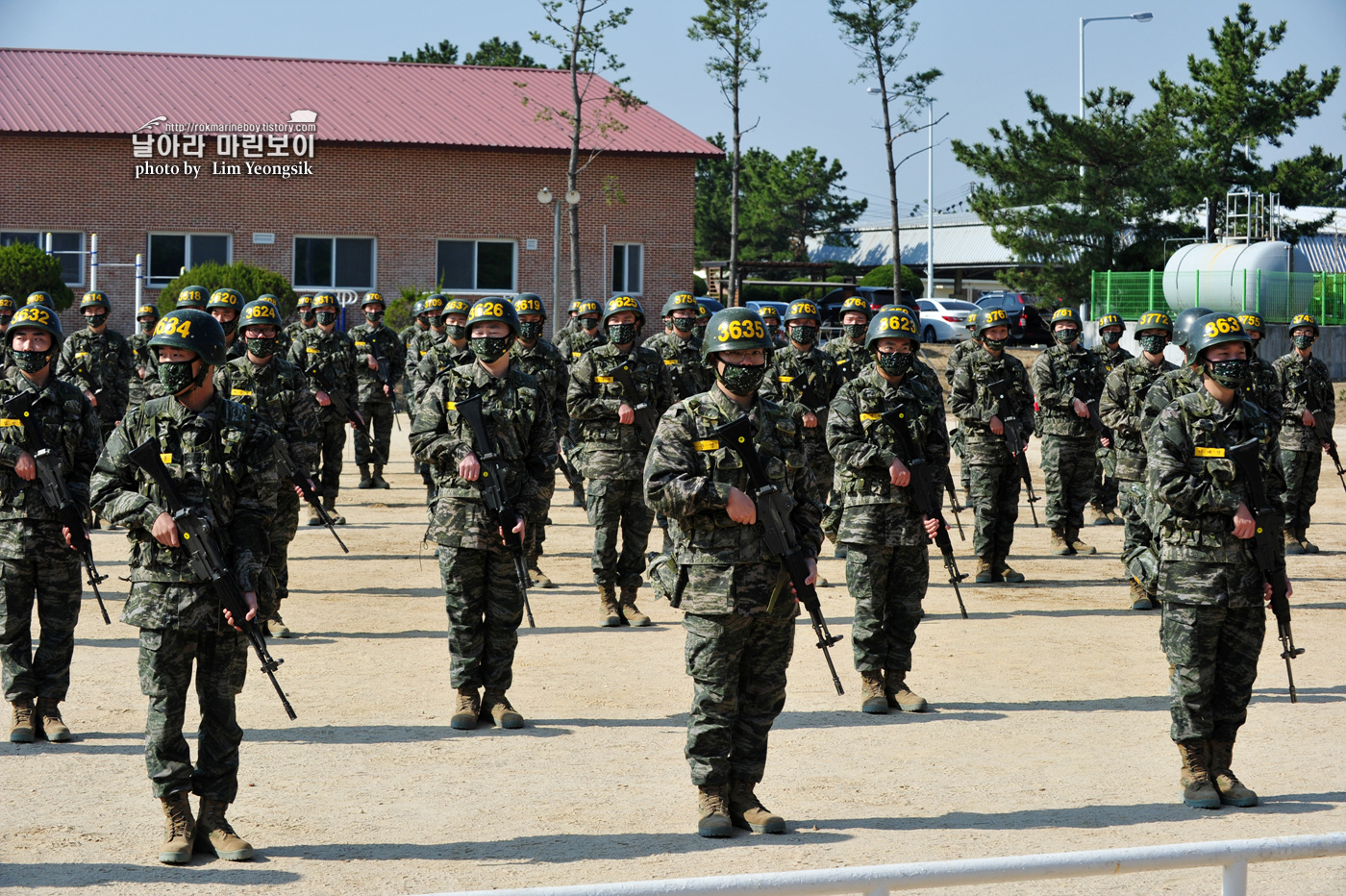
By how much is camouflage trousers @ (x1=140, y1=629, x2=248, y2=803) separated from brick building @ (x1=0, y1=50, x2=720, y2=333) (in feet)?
107

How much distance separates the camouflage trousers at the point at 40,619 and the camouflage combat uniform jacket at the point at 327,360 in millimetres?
7501

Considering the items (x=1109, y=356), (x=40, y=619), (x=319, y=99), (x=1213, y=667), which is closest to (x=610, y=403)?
(x=40, y=619)

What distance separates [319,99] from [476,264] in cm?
632

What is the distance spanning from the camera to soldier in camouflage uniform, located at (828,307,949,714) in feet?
27.7

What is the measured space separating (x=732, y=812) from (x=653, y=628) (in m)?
4.46

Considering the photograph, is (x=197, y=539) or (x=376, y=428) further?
(x=376, y=428)

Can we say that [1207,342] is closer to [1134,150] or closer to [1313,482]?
[1313,482]

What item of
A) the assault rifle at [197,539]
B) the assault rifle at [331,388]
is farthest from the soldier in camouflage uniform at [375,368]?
the assault rifle at [197,539]

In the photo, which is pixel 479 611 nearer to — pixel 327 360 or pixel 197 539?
pixel 197 539

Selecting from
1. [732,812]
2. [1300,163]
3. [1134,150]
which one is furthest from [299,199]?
[732,812]

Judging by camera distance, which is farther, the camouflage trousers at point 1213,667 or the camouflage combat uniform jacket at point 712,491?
the camouflage trousers at point 1213,667

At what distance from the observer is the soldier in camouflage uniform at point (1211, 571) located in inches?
260

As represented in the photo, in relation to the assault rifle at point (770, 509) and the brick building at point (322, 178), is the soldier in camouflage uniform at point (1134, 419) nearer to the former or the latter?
the assault rifle at point (770, 509)

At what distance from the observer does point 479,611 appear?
8008 millimetres
